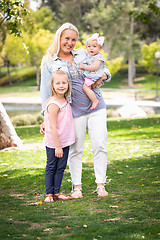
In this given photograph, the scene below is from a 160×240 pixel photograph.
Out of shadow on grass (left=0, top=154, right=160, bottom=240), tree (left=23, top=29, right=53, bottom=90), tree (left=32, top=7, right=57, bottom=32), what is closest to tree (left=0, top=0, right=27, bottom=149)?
shadow on grass (left=0, top=154, right=160, bottom=240)

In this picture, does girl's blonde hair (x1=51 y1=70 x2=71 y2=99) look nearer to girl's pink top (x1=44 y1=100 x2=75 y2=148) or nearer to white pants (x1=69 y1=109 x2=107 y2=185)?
girl's pink top (x1=44 y1=100 x2=75 y2=148)

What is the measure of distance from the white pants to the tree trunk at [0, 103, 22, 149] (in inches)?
210

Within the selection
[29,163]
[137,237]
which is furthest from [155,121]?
[137,237]

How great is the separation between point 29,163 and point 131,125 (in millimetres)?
7279

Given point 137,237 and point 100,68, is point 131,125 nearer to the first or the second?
point 100,68

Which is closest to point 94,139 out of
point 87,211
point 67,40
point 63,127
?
point 63,127

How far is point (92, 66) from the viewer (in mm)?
4531

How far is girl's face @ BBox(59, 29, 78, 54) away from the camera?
443 cm

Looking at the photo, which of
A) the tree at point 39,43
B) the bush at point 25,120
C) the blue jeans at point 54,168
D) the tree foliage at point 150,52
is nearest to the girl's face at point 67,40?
the blue jeans at point 54,168

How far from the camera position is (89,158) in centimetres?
840

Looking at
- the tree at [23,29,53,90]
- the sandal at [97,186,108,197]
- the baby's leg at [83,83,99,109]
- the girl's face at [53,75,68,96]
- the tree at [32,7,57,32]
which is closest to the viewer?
the girl's face at [53,75,68,96]

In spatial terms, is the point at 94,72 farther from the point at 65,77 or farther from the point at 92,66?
the point at 65,77

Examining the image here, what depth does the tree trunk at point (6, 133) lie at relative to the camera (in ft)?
32.0

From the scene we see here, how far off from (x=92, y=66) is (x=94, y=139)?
2.91 feet
